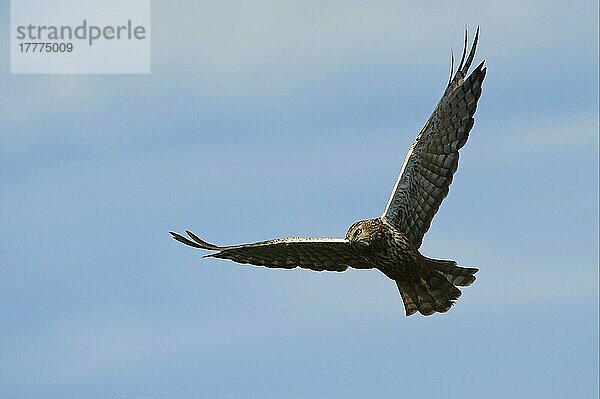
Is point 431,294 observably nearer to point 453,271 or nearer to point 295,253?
point 453,271

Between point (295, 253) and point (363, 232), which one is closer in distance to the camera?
point (363, 232)

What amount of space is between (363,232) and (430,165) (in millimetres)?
1762

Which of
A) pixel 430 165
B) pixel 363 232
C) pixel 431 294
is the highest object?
pixel 430 165

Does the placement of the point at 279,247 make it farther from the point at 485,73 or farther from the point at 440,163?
the point at 485,73

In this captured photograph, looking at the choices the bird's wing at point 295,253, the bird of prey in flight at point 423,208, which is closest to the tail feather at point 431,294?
the bird of prey in flight at point 423,208

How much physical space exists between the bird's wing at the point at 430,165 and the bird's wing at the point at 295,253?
966 mm

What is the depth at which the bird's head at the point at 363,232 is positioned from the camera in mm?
20794

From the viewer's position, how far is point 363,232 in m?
20.8

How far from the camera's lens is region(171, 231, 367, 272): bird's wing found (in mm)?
21031

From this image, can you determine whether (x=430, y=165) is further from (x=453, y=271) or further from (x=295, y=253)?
(x=295, y=253)

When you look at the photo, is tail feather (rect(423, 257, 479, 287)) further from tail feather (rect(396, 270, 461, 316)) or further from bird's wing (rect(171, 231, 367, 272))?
bird's wing (rect(171, 231, 367, 272))

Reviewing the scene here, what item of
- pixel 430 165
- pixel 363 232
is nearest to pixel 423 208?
pixel 430 165

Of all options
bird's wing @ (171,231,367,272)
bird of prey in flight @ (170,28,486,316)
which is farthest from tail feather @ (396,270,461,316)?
bird's wing @ (171,231,367,272)

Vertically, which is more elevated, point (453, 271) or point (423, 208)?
point (423, 208)
